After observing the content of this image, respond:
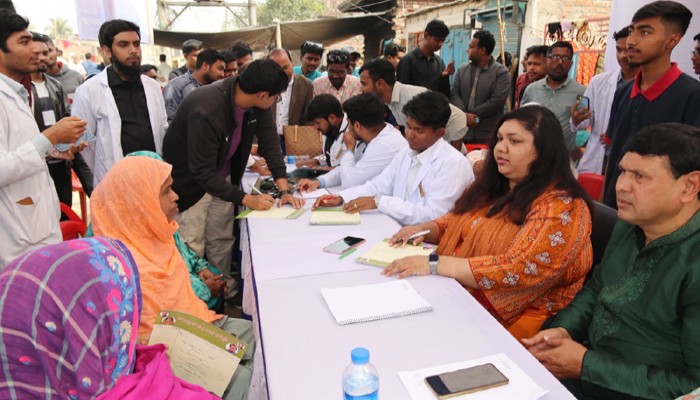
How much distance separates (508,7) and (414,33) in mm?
3425

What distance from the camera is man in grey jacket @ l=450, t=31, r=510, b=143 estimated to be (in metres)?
4.67

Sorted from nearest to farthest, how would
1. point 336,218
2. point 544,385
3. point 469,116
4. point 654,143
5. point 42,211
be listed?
point 544,385
point 654,143
point 42,211
point 336,218
point 469,116

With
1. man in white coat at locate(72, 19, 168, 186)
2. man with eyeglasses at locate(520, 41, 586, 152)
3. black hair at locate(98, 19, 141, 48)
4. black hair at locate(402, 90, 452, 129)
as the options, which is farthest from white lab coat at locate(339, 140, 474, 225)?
black hair at locate(98, 19, 141, 48)

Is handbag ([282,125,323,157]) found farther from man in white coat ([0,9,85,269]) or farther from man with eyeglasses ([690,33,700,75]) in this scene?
man with eyeglasses ([690,33,700,75])

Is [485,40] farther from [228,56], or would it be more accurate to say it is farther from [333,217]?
→ [333,217]

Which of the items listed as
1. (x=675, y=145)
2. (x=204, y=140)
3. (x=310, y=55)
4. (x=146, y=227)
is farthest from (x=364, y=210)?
(x=310, y=55)

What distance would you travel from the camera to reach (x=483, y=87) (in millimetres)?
4762

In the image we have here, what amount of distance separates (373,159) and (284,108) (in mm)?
1837

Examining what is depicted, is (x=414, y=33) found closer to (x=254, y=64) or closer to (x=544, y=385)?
(x=254, y=64)

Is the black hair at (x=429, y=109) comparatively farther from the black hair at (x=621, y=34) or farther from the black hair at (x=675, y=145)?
the black hair at (x=621, y=34)

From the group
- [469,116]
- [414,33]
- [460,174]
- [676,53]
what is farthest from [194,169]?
[414,33]

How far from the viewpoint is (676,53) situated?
3.71m

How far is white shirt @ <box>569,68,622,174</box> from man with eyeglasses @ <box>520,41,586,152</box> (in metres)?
0.21

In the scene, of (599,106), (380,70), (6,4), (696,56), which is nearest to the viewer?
(6,4)
